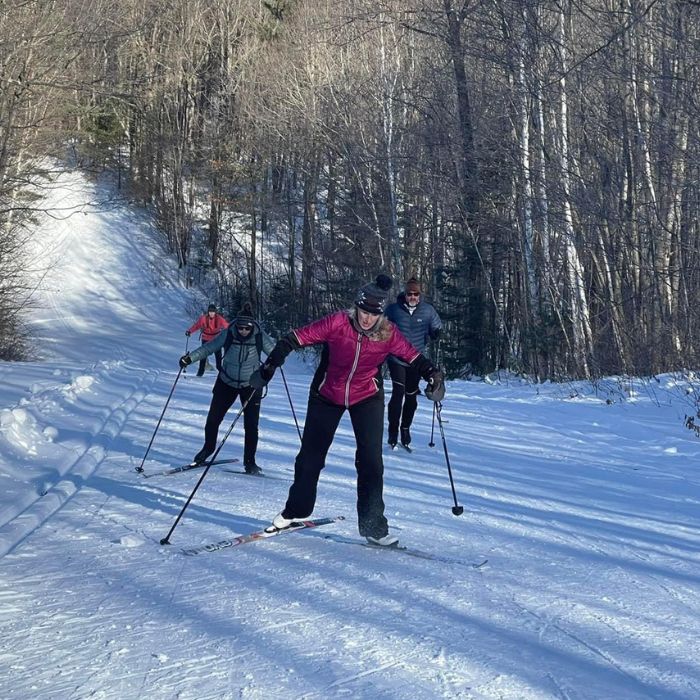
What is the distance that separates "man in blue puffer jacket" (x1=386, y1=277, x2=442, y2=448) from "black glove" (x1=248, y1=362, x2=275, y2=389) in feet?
13.5

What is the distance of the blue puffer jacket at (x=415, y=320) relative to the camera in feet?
37.7

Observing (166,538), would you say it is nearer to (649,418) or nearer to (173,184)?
(649,418)

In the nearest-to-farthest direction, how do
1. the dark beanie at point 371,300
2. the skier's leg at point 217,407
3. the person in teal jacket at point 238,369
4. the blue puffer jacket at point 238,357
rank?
1. the dark beanie at point 371,300
2. the person in teal jacket at point 238,369
3. the blue puffer jacket at point 238,357
4. the skier's leg at point 217,407

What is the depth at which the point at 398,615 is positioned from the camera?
5293 millimetres

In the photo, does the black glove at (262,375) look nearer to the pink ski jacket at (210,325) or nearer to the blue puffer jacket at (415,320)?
the blue puffer jacket at (415,320)

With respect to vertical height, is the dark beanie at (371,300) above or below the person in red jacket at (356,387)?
above

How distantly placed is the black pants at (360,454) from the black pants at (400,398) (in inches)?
160

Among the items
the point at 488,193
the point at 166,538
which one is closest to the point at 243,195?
the point at 488,193

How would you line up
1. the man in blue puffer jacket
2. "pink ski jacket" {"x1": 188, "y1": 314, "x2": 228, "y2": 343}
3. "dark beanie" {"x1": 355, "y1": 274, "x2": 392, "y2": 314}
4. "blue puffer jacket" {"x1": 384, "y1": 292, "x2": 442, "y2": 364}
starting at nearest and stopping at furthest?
"dark beanie" {"x1": 355, "y1": 274, "x2": 392, "y2": 314} < the man in blue puffer jacket < "blue puffer jacket" {"x1": 384, "y1": 292, "x2": 442, "y2": 364} < "pink ski jacket" {"x1": 188, "y1": 314, "x2": 228, "y2": 343}

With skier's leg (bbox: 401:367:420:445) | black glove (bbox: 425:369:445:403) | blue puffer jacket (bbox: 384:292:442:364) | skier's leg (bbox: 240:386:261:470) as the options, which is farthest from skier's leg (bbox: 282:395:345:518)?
blue puffer jacket (bbox: 384:292:442:364)

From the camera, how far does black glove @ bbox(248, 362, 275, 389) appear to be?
6.90 meters

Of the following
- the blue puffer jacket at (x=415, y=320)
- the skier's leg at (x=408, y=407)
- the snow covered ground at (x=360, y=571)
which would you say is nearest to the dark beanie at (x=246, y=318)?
the snow covered ground at (x=360, y=571)

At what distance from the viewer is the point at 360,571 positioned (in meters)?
6.25

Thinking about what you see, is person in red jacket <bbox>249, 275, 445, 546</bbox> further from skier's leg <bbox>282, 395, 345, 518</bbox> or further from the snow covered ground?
the snow covered ground
